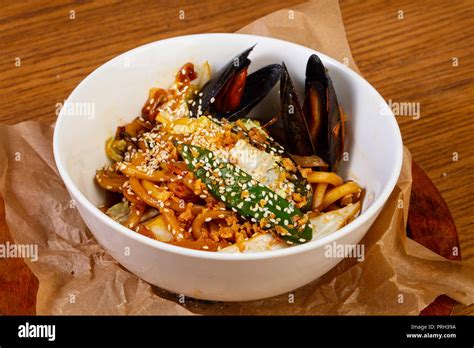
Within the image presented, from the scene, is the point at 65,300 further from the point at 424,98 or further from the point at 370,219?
the point at 424,98

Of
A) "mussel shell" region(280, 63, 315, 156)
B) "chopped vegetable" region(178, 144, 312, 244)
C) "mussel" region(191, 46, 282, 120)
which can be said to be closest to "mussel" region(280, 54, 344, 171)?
"mussel shell" region(280, 63, 315, 156)

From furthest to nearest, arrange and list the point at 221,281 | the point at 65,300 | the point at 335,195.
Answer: the point at 335,195 < the point at 65,300 < the point at 221,281

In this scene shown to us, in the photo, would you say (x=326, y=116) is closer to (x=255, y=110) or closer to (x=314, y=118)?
(x=314, y=118)

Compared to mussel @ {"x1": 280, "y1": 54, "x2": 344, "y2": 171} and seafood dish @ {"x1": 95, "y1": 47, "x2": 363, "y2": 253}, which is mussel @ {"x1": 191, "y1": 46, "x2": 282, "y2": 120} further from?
mussel @ {"x1": 280, "y1": 54, "x2": 344, "y2": 171}

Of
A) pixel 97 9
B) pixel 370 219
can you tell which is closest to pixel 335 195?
pixel 370 219

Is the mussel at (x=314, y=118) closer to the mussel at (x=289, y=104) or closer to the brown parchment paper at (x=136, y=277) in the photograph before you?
the mussel at (x=289, y=104)

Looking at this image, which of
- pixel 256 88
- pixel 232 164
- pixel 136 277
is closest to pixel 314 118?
pixel 256 88

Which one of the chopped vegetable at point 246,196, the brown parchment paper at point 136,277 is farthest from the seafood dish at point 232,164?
the brown parchment paper at point 136,277
